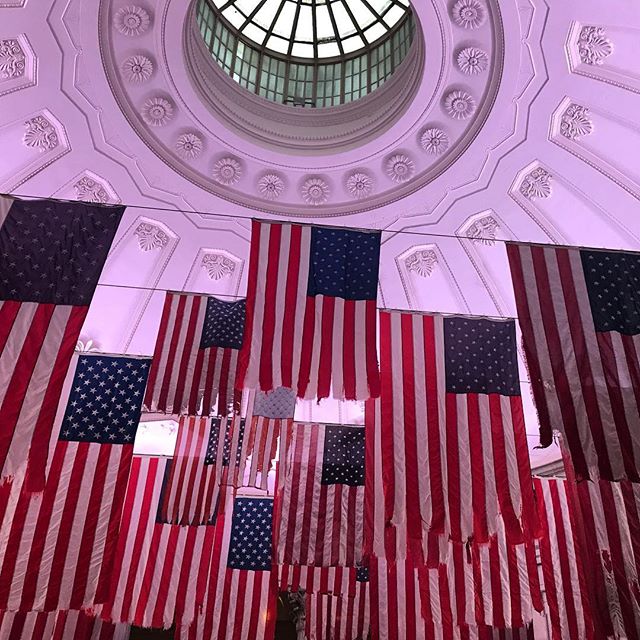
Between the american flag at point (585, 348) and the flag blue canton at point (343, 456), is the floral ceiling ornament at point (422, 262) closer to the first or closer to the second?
the flag blue canton at point (343, 456)

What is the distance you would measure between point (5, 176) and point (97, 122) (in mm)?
2246

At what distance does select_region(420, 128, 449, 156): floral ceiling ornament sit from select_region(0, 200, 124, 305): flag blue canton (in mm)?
8103

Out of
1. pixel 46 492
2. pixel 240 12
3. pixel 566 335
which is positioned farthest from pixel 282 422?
pixel 240 12

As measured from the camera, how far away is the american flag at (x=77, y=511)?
24.3 ft

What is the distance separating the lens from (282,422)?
1003 cm

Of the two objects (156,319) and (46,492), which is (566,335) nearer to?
(46,492)

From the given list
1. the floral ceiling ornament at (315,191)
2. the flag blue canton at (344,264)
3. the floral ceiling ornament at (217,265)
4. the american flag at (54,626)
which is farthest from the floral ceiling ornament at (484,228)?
the american flag at (54,626)

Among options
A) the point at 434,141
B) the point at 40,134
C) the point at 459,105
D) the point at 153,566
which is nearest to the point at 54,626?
the point at 153,566

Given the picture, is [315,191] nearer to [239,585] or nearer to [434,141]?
[434,141]

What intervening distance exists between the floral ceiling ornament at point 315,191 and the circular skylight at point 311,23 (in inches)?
128

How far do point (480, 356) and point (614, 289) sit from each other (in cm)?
174

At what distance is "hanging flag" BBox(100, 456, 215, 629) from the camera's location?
992cm

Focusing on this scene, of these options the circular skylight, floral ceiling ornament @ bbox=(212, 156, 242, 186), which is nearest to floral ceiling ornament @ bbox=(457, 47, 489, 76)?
the circular skylight

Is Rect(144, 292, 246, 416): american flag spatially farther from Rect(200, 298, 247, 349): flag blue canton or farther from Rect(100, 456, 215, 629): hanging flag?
Rect(100, 456, 215, 629): hanging flag
